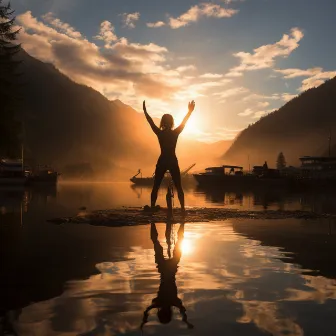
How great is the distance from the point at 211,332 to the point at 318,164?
77741mm

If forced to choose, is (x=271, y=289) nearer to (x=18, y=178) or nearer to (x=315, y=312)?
(x=315, y=312)

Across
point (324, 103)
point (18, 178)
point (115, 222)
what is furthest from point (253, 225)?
point (324, 103)

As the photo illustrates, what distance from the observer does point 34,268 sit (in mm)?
6215

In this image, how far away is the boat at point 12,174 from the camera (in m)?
50.3

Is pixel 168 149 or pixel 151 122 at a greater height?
pixel 151 122

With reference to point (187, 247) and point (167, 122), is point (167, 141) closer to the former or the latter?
point (167, 122)

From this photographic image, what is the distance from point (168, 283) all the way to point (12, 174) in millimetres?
49986

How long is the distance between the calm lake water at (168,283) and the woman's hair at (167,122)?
5047mm

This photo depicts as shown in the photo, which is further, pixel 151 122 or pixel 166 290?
pixel 151 122

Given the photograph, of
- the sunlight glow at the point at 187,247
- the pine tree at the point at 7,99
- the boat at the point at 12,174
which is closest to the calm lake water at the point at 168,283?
the sunlight glow at the point at 187,247

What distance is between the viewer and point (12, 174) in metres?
51.7

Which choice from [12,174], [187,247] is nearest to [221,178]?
[12,174]

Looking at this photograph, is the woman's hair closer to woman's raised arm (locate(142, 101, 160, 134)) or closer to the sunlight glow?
woman's raised arm (locate(142, 101, 160, 134))

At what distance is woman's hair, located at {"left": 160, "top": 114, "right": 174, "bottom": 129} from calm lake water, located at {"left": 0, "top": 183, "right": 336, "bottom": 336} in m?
5.05
